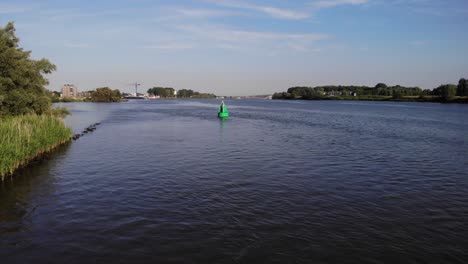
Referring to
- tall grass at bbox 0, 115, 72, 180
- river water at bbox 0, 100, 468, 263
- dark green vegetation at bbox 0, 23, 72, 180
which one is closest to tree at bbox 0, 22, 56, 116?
dark green vegetation at bbox 0, 23, 72, 180

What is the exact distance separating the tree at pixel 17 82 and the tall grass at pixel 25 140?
254 inches

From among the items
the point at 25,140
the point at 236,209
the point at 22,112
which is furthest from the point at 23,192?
the point at 22,112

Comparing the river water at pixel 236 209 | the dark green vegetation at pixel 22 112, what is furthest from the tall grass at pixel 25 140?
the river water at pixel 236 209

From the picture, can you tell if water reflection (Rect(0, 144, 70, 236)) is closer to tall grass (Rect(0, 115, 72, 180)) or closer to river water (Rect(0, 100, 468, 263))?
river water (Rect(0, 100, 468, 263))

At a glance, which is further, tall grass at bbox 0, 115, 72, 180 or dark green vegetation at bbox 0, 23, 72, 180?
dark green vegetation at bbox 0, 23, 72, 180

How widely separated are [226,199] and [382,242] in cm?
861

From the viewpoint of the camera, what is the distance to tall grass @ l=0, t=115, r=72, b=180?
24.4 metres

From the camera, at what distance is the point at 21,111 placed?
43875 mm

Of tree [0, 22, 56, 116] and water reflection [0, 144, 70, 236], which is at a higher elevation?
tree [0, 22, 56, 116]

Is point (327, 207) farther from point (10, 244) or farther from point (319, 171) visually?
point (10, 244)

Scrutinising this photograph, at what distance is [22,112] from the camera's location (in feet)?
144

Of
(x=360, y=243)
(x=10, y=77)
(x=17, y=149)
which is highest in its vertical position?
(x=10, y=77)

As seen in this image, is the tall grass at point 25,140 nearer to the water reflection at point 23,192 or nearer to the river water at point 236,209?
the water reflection at point 23,192

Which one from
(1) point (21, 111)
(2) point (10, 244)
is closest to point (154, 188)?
Answer: (2) point (10, 244)
